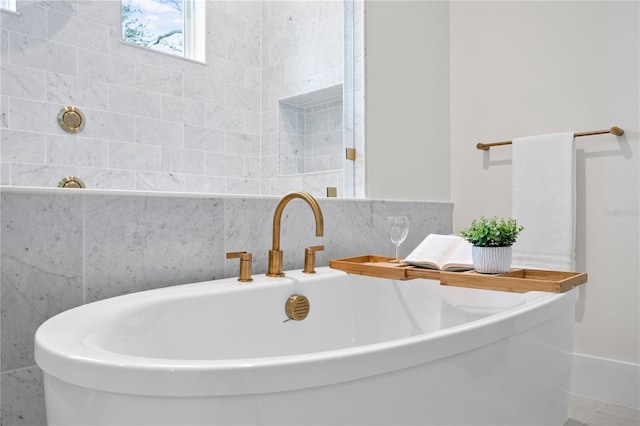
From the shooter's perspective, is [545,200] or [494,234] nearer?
[494,234]

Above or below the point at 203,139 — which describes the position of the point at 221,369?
below

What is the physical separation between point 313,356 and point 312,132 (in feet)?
5.08

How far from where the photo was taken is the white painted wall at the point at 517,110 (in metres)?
2.04

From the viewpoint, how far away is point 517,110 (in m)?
2.38

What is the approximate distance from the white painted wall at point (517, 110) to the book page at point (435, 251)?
1.51ft

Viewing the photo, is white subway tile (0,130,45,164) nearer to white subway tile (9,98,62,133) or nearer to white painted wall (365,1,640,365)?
white subway tile (9,98,62,133)

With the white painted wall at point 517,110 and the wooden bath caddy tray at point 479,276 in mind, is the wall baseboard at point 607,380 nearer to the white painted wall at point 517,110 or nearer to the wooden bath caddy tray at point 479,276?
the white painted wall at point 517,110

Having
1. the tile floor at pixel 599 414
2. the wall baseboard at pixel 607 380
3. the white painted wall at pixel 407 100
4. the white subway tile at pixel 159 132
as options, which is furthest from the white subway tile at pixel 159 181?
the wall baseboard at pixel 607 380

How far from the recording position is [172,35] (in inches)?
75.2

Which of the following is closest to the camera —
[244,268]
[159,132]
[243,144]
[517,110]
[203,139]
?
[244,268]

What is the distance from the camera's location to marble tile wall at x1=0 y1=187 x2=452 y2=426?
1.09 metres

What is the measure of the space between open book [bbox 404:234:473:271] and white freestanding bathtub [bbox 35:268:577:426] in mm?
78

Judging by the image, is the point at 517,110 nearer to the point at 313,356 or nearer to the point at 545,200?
the point at 545,200

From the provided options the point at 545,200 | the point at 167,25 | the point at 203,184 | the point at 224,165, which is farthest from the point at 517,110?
the point at 167,25
